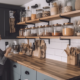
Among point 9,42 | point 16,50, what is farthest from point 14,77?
point 9,42

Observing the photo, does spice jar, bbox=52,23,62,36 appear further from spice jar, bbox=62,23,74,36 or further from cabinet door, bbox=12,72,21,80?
cabinet door, bbox=12,72,21,80

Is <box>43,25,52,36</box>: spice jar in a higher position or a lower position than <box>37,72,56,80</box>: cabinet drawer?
higher

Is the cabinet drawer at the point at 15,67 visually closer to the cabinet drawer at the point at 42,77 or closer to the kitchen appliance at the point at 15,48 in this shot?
the cabinet drawer at the point at 42,77

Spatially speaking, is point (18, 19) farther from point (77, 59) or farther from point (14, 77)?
point (77, 59)

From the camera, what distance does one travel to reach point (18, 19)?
3.67m

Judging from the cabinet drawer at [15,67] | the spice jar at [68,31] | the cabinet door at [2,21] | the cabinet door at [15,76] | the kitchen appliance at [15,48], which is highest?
the cabinet door at [2,21]

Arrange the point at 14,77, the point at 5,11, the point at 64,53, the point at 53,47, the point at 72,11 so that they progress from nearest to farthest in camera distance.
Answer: the point at 72,11, the point at 64,53, the point at 53,47, the point at 14,77, the point at 5,11

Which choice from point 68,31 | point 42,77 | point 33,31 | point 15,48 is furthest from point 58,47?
point 15,48

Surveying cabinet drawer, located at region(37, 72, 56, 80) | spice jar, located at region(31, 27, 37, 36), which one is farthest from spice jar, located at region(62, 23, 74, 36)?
spice jar, located at region(31, 27, 37, 36)

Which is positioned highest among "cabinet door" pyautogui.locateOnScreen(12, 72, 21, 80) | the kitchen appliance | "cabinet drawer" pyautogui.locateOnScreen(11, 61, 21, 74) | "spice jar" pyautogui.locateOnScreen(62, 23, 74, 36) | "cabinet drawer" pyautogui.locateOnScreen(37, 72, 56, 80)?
"spice jar" pyautogui.locateOnScreen(62, 23, 74, 36)

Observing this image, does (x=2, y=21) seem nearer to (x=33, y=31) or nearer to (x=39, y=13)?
(x=33, y=31)

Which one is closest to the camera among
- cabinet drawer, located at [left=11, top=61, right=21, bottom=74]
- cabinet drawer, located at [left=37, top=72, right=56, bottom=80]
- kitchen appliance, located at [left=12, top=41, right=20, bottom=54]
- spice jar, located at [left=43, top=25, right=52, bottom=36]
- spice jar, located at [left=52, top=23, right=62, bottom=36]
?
cabinet drawer, located at [left=37, top=72, right=56, bottom=80]

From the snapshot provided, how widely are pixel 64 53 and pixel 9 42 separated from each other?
1956 millimetres

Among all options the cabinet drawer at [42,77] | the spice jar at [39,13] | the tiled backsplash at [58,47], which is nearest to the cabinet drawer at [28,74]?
the cabinet drawer at [42,77]
